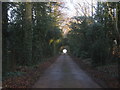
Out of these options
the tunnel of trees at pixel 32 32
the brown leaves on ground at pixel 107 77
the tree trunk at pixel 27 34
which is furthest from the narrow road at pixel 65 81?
the tree trunk at pixel 27 34

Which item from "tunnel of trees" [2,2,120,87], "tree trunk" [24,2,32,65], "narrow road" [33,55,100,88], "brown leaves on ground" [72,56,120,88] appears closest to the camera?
"brown leaves on ground" [72,56,120,88]

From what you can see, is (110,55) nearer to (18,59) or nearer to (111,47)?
(111,47)

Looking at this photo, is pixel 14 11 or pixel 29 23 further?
pixel 29 23

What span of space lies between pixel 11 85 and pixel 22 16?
10.2 metres

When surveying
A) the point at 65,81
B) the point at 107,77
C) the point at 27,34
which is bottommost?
the point at 65,81

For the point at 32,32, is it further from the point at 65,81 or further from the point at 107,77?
the point at 107,77

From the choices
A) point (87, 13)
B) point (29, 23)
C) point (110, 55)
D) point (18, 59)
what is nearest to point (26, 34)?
point (29, 23)

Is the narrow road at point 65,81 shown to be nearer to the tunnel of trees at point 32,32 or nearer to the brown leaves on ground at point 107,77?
the brown leaves on ground at point 107,77

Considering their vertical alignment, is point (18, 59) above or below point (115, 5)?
below

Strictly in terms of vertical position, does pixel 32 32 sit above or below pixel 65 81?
above

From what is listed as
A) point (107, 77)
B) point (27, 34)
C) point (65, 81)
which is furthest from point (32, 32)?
point (107, 77)

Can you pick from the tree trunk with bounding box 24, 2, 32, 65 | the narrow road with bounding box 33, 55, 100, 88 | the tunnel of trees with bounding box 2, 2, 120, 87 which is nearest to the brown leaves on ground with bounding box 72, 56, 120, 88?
the narrow road with bounding box 33, 55, 100, 88

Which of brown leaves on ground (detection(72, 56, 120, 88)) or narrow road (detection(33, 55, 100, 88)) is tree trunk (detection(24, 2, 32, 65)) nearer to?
narrow road (detection(33, 55, 100, 88))

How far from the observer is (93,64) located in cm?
2208
